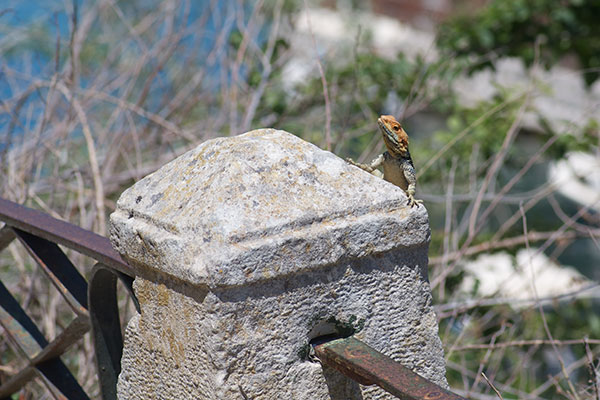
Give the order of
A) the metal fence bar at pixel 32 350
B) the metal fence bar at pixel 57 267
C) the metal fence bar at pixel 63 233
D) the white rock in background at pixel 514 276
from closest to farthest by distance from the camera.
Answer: the metal fence bar at pixel 63 233 → the metal fence bar at pixel 57 267 → the metal fence bar at pixel 32 350 → the white rock in background at pixel 514 276

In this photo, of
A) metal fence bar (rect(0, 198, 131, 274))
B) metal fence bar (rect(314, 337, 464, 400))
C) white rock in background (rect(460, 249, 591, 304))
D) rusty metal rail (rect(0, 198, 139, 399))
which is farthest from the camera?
white rock in background (rect(460, 249, 591, 304))

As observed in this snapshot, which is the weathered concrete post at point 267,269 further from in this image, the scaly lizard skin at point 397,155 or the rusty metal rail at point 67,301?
the scaly lizard skin at point 397,155

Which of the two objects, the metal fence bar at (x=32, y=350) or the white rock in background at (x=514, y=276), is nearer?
the metal fence bar at (x=32, y=350)

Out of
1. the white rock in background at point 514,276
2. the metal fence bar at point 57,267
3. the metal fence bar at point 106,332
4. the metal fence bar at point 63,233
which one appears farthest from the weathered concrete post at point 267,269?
the white rock in background at point 514,276

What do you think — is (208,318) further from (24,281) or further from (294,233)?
(24,281)

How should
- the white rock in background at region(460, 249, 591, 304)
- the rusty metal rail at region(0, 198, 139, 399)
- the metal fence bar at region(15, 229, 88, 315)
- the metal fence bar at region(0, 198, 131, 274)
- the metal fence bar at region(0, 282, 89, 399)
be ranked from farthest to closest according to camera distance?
the white rock in background at region(460, 249, 591, 304) < the metal fence bar at region(0, 282, 89, 399) < the metal fence bar at region(15, 229, 88, 315) < the rusty metal rail at region(0, 198, 139, 399) < the metal fence bar at region(0, 198, 131, 274)

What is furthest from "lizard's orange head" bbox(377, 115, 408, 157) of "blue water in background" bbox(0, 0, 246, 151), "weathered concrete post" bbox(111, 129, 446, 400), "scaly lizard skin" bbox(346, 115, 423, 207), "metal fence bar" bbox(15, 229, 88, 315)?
"blue water in background" bbox(0, 0, 246, 151)

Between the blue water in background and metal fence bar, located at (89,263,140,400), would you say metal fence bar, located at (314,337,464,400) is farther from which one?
the blue water in background
